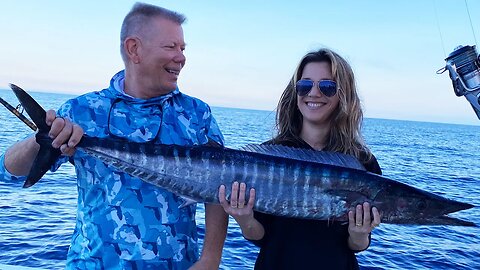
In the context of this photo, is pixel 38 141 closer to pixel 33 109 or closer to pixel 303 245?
pixel 33 109

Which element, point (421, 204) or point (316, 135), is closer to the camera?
point (421, 204)

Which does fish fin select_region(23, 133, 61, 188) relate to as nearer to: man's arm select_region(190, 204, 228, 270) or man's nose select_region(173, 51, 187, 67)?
man's nose select_region(173, 51, 187, 67)

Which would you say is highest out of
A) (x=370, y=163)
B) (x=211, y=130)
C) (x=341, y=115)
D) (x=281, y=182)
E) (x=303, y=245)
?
(x=341, y=115)

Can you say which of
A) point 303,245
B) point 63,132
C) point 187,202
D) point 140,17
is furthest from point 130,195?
point 303,245

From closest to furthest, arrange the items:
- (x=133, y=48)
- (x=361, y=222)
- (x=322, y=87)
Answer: (x=133, y=48)
(x=361, y=222)
(x=322, y=87)

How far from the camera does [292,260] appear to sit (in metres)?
3.32

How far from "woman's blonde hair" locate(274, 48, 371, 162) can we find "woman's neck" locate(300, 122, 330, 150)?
0.04 metres

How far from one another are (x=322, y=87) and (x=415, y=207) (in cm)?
114

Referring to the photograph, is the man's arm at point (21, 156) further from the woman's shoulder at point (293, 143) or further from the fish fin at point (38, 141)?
the woman's shoulder at point (293, 143)

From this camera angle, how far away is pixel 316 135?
3.71 meters

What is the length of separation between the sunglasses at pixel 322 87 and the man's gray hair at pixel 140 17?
105cm

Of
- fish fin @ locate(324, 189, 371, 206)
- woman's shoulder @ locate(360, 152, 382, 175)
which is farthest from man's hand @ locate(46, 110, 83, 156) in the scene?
woman's shoulder @ locate(360, 152, 382, 175)

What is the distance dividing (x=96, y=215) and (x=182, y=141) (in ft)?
2.45

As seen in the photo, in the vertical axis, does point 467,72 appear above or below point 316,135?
above
